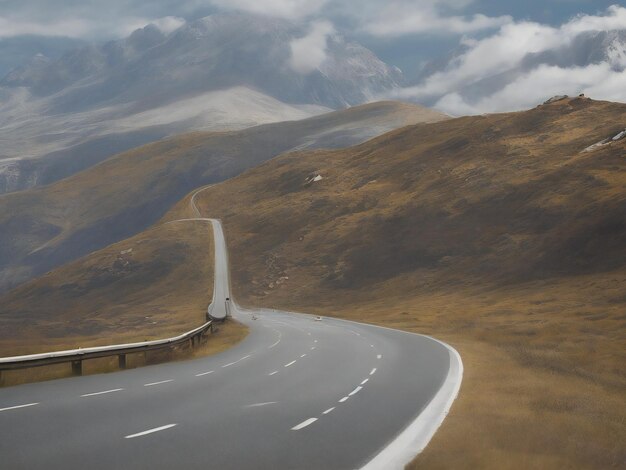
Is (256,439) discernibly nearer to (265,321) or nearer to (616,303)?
(616,303)

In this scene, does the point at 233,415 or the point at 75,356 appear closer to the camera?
the point at 233,415

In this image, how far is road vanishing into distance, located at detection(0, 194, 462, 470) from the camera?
9656 millimetres

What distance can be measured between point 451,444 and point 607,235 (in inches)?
2346

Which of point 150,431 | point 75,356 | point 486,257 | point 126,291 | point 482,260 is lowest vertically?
point 126,291

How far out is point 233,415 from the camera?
1331 centimetres

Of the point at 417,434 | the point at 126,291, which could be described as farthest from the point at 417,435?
the point at 126,291

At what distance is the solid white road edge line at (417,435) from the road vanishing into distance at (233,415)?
2cm

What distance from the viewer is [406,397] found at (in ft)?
54.4

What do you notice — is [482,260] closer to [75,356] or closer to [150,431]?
[75,356]

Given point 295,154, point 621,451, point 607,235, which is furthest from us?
point 295,154

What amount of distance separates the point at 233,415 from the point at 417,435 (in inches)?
144

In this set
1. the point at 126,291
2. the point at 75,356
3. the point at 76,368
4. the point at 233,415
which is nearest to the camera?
the point at 233,415

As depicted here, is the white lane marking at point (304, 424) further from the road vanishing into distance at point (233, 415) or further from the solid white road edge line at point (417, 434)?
the solid white road edge line at point (417, 434)

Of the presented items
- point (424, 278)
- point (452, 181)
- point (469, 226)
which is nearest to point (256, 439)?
point (424, 278)
